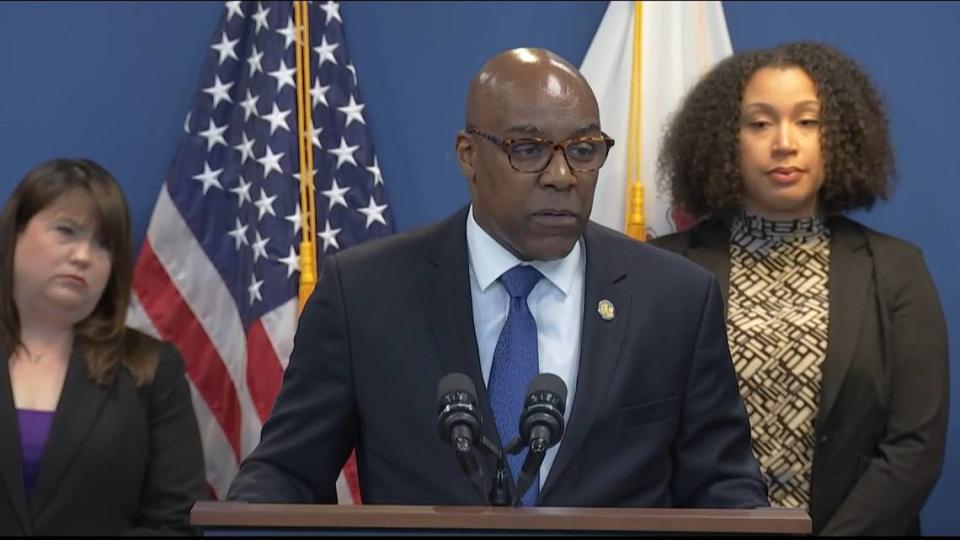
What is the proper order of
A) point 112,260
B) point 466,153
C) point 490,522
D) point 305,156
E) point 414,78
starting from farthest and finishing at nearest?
point 414,78
point 305,156
point 112,260
point 466,153
point 490,522

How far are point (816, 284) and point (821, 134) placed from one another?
388mm

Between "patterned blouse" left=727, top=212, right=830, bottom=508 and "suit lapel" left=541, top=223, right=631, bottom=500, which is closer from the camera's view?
"suit lapel" left=541, top=223, right=631, bottom=500

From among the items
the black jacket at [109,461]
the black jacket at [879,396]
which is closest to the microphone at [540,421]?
the black jacket at [879,396]

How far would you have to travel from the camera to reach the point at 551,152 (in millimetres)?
2660

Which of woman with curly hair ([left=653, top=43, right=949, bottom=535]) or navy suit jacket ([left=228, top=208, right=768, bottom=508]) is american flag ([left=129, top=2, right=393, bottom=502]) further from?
navy suit jacket ([left=228, top=208, right=768, bottom=508])

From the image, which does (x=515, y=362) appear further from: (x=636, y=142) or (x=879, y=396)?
(x=636, y=142)

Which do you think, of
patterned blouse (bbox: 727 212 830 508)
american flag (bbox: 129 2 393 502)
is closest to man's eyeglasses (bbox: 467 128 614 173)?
patterned blouse (bbox: 727 212 830 508)

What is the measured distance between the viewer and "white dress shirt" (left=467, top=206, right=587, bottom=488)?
8.98 ft

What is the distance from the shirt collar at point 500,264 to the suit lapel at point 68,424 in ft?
4.60

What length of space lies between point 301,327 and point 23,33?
2098mm

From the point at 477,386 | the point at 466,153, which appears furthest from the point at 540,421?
the point at 466,153

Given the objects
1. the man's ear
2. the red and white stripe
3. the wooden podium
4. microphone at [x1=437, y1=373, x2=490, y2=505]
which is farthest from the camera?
the red and white stripe

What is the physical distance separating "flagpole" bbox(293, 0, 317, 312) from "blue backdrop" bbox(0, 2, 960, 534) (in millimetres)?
216

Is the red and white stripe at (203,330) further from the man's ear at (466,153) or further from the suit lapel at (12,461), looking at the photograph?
the man's ear at (466,153)
